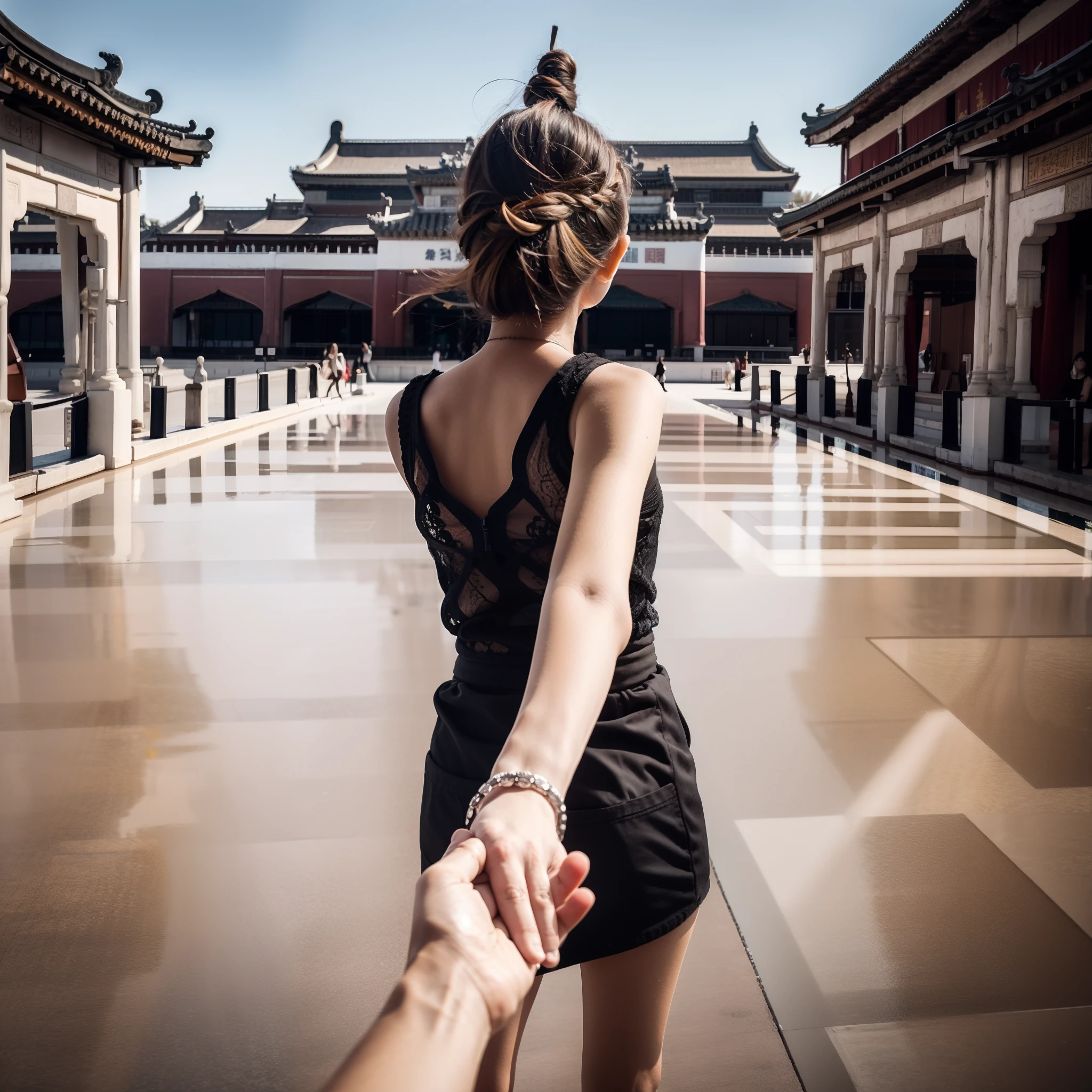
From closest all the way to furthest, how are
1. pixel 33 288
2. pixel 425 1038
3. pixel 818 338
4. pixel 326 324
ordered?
pixel 425 1038
pixel 818 338
pixel 33 288
pixel 326 324

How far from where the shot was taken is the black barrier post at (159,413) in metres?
16.8

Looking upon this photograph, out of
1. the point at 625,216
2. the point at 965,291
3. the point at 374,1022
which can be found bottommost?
Result: the point at 374,1022

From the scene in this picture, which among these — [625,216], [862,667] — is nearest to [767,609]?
[862,667]

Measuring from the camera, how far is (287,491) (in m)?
12.4

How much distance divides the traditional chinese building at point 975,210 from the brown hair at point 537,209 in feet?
35.9

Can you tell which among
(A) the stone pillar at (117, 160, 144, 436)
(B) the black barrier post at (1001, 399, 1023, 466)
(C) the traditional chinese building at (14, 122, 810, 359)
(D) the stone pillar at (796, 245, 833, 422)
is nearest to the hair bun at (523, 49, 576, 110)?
Result: (B) the black barrier post at (1001, 399, 1023, 466)

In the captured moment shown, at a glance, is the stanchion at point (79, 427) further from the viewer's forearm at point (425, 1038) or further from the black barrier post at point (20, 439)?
the viewer's forearm at point (425, 1038)

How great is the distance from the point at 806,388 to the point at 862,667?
811 inches

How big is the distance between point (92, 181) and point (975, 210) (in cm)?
1137

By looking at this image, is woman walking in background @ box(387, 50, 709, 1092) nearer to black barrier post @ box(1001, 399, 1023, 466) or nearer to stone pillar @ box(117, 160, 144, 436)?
black barrier post @ box(1001, 399, 1023, 466)

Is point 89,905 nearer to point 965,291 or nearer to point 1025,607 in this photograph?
point 1025,607

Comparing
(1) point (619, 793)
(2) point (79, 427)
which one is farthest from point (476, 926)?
(2) point (79, 427)

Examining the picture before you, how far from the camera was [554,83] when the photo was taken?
5.59 ft

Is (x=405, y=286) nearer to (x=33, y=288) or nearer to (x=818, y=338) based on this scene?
(x=33, y=288)
